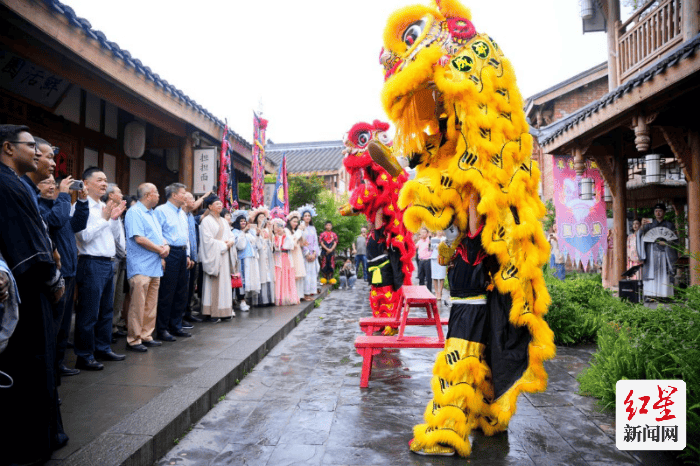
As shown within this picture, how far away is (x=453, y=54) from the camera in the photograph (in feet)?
9.98

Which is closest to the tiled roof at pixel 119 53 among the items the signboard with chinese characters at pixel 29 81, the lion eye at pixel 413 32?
the signboard with chinese characters at pixel 29 81

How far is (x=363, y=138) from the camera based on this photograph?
659 centimetres

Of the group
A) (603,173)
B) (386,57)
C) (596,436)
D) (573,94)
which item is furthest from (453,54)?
(573,94)

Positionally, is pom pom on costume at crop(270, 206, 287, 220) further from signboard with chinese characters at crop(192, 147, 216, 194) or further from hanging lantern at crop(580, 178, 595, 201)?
hanging lantern at crop(580, 178, 595, 201)

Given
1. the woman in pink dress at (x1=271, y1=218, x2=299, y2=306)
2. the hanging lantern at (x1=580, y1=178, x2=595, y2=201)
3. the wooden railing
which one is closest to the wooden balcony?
the wooden railing

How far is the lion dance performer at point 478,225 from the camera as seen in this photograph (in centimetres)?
288

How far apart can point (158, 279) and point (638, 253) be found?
8.93 m

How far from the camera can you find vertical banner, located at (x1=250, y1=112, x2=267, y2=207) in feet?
34.8

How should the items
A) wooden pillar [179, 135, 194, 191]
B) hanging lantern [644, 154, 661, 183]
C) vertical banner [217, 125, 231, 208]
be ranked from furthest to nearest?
vertical banner [217, 125, 231, 208]
wooden pillar [179, 135, 194, 191]
hanging lantern [644, 154, 661, 183]

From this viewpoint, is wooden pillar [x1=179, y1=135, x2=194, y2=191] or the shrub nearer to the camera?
the shrub

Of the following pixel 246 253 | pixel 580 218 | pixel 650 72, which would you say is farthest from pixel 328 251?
pixel 650 72

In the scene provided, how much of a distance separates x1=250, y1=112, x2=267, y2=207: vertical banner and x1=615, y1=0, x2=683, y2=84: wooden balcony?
7.46 metres

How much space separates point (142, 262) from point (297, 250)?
496 cm

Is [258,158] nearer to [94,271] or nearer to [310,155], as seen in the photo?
[94,271]
